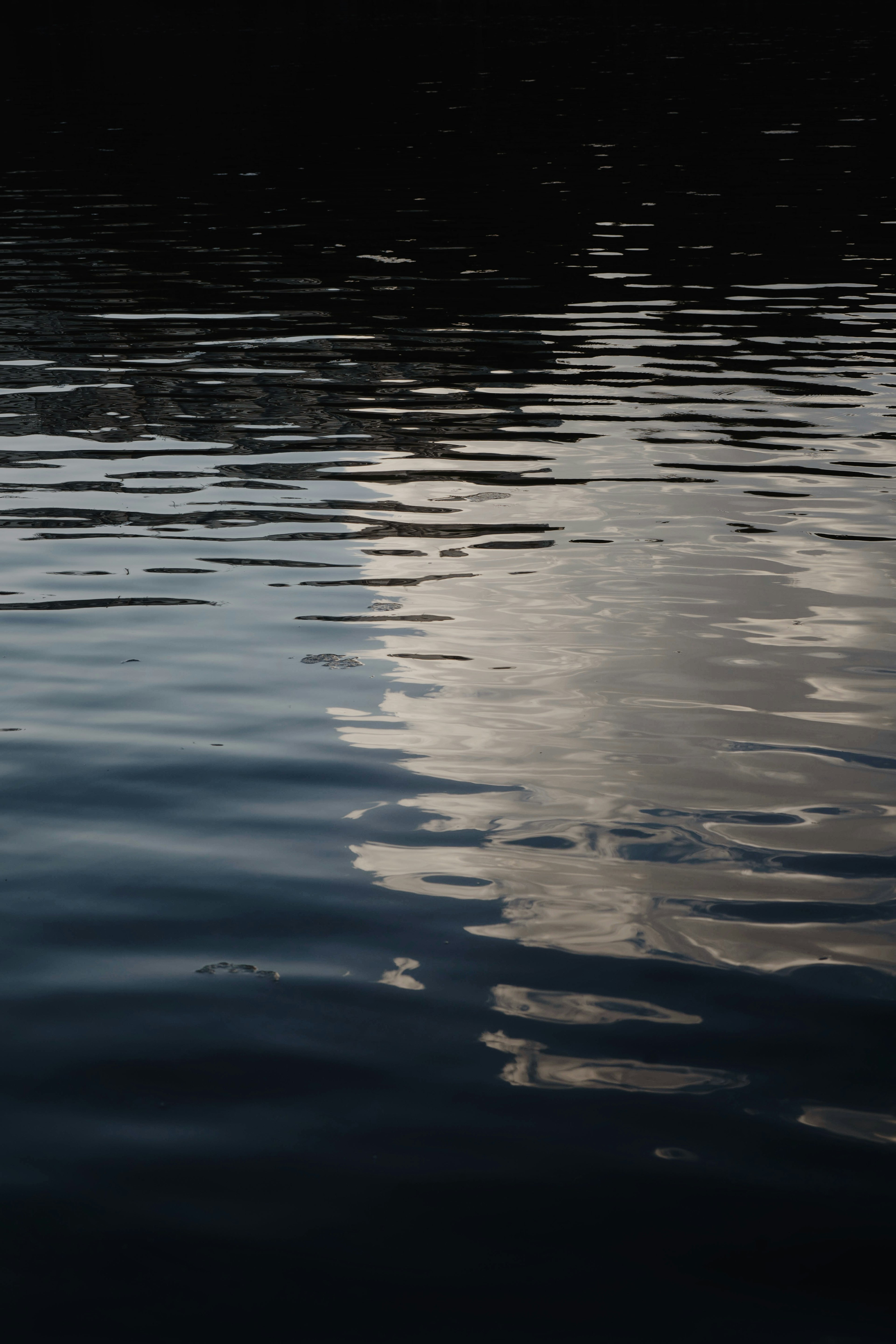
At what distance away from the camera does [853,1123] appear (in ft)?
13.8

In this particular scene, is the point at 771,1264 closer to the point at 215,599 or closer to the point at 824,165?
the point at 215,599

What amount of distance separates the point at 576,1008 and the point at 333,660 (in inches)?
138

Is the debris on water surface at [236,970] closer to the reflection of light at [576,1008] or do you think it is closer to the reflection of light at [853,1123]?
the reflection of light at [576,1008]

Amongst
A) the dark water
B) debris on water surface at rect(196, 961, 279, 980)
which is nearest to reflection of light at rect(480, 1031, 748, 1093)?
the dark water

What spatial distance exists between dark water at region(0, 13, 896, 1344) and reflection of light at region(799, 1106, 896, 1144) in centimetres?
1

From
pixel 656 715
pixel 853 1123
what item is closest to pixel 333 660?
pixel 656 715

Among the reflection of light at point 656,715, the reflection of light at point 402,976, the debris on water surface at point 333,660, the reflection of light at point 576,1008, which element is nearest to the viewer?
the reflection of light at point 576,1008

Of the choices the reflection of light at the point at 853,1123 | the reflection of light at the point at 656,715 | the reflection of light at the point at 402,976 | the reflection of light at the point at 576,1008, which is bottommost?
the reflection of light at the point at 853,1123

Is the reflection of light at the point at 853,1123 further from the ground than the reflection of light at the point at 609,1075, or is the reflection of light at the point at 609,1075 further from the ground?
the reflection of light at the point at 609,1075

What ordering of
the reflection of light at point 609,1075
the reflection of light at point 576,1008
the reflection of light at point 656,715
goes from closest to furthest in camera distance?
the reflection of light at point 609,1075 → the reflection of light at point 576,1008 → the reflection of light at point 656,715

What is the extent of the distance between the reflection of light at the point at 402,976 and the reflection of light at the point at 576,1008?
289mm

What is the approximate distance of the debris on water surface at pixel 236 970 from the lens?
5.03 m

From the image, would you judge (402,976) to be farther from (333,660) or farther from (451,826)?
(333,660)

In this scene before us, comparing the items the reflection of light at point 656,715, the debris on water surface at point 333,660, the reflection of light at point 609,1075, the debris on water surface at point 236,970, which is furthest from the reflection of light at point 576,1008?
the debris on water surface at point 333,660
